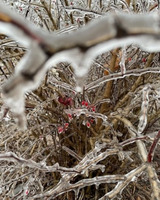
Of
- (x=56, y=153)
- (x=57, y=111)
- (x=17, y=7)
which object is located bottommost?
(x=56, y=153)

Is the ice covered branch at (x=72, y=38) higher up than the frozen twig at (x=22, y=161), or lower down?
higher up

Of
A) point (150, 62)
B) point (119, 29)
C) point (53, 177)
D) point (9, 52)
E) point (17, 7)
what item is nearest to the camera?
point (119, 29)

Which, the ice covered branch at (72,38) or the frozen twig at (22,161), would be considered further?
the frozen twig at (22,161)

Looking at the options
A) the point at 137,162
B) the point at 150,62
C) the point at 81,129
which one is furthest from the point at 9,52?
the point at 137,162

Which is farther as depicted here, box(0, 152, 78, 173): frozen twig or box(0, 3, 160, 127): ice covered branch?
box(0, 152, 78, 173): frozen twig

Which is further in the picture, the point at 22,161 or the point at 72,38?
the point at 22,161

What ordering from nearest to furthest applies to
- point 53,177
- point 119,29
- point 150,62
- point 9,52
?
point 119,29, point 150,62, point 9,52, point 53,177

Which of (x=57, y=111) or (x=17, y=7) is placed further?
(x=17, y=7)

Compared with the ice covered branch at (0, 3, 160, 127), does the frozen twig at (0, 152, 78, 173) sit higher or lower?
lower

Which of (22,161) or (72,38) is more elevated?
(72,38)

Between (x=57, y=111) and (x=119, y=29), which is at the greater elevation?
(x=119, y=29)

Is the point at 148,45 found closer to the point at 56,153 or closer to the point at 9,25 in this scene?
the point at 9,25
